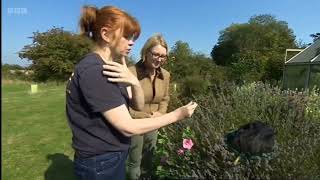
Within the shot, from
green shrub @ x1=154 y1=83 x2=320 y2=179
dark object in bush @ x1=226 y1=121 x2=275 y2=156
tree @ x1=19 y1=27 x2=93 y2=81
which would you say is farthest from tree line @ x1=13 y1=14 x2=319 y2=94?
dark object in bush @ x1=226 y1=121 x2=275 y2=156

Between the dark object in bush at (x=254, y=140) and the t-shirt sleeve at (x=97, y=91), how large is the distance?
4.54 ft

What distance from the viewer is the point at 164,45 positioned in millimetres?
3955

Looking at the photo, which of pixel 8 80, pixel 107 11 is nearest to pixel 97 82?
pixel 107 11

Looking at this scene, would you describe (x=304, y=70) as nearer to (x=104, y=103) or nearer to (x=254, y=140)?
(x=254, y=140)

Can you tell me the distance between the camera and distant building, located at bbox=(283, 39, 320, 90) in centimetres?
1828

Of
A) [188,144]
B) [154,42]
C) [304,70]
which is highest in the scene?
[154,42]

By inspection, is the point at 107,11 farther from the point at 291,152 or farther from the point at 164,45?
the point at 291,152

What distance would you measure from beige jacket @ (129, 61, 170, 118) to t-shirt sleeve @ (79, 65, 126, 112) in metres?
2.02

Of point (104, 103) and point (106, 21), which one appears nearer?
point (104, 103)

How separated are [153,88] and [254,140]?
1.38m

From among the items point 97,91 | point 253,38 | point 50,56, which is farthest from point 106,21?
point 253,38

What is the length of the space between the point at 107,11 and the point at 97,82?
38 cm

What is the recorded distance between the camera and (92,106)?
196 centimetres

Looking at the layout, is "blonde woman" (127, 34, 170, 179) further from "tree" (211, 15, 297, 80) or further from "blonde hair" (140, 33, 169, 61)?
"tree" (211, 15, 297, 80)
